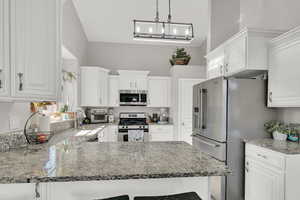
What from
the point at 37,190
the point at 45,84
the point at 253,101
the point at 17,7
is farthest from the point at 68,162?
the point at 253,101

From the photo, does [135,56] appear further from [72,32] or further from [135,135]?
[135,135]

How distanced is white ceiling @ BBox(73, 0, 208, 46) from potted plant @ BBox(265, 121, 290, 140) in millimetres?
2675

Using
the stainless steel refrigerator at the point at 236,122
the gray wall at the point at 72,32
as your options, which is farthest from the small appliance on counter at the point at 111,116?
the stainless steel refrigerator at the point at 236,122

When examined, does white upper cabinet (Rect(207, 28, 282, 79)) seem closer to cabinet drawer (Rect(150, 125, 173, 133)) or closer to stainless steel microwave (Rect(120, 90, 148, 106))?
cabinet drawer (Rect(150, 125, 173, 133))

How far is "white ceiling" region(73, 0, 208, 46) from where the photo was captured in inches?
145

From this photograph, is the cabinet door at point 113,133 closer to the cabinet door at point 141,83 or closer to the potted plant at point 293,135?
the cabinet door at point 141,83

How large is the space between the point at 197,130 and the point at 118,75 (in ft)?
8.51

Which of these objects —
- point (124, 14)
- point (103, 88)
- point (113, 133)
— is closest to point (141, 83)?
point (103, 88)

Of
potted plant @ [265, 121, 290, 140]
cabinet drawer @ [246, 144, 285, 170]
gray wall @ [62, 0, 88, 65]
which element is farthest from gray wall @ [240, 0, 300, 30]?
gray wall @ [62, 0, 88, 65]

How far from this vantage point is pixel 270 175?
1778 mm

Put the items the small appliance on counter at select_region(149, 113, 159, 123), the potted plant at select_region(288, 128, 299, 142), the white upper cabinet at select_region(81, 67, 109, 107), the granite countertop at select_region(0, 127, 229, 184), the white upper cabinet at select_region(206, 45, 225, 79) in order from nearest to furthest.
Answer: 1. the granite countertop at select_region(0, 127, 229, 184)
2. the potted plant at select_region(288, 128, 299, 142)
3. the white upper cabinet at select_region(206, 45, 225, 79)
4. the white upper cabinet at select_region(81, 67, 109, 107)
5. the small appliance on counter at select_region(149, 113, 159, 123)

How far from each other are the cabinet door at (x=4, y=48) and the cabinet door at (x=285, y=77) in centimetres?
259

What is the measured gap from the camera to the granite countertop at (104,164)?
979mm

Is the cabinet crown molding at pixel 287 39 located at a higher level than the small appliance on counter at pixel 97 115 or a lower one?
higher
